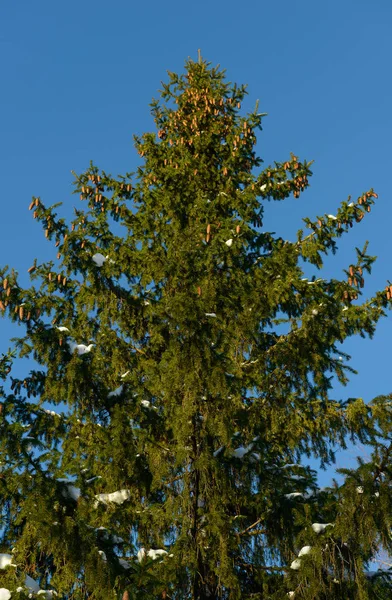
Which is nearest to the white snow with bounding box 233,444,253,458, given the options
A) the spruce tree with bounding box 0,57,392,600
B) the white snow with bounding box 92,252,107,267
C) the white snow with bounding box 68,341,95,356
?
the spruce tree with bounding box 0,57,392,600

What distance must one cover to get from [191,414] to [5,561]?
2.46 meters

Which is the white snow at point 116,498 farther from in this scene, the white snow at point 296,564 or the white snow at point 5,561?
the white snow at point 296,564

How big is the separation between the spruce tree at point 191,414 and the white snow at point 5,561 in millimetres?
14

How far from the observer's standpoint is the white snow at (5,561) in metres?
6.91

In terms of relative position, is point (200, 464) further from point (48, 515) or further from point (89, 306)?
point (89, 306)

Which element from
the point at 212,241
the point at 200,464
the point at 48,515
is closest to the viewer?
the point at 48,515

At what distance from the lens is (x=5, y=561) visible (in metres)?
6.97

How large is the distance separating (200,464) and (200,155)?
6.83m

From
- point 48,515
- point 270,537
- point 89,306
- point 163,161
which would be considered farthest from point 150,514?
point 163,161

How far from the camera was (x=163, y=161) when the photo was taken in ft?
43.1

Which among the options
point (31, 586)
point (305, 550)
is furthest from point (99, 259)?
point (305, 550)

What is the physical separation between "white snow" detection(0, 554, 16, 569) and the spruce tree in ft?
0.05

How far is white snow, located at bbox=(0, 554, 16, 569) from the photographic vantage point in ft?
22.7

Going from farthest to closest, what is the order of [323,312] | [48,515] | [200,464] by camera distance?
1. [323,312]
2. [200,464]
3. [48,515]
